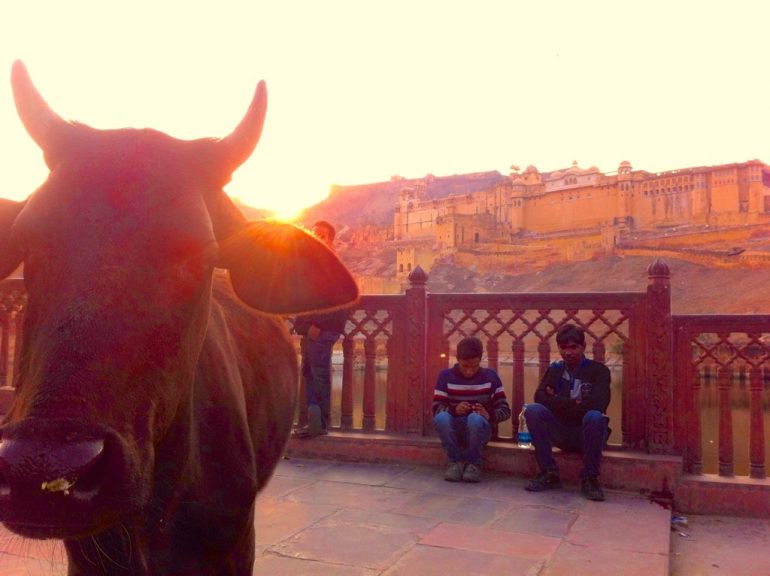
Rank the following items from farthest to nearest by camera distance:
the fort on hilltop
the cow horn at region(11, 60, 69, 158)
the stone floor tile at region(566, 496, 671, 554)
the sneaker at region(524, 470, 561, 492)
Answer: the fort on hilltop, the sneaker at region(524, 470, 561, 492), the stone floor tile at region(566, 496, 671, 554), the cow horn at region(11, 60, 69, 158)

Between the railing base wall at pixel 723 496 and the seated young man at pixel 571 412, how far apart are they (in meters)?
0.72

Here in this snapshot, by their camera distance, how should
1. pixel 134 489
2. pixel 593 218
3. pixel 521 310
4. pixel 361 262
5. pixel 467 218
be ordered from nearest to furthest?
pixel 134 489
pixel 521 310
pixel 593 218
pixel 467 218
pixel 361 262

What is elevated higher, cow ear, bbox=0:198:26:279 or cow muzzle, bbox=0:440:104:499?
cow ear, bbox=0:198:26:279

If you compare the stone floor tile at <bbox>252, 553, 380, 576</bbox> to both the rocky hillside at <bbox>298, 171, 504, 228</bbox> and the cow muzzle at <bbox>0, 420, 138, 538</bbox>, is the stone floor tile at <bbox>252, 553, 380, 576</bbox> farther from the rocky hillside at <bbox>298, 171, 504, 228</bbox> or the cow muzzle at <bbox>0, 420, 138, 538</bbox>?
the rocky hillside at <bbox>298, 171, 504, 228</bbox>

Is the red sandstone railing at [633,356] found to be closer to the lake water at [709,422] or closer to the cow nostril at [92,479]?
the lake water at [709,422]

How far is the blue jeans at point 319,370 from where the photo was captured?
6754 millimetres

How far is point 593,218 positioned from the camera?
79.0m

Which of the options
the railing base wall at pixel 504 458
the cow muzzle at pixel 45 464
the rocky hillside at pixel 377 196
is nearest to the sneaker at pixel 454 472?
the railing base wall at pixel 504 458

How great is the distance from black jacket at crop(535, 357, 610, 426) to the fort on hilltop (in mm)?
61921

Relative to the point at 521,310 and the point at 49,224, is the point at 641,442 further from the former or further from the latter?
the point at 49,224

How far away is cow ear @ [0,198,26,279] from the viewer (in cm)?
194

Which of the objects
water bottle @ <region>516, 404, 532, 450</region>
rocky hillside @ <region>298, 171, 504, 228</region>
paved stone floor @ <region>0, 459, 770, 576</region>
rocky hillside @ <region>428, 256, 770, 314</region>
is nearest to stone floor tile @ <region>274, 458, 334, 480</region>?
paved stone floor @ <region>0, 459, 770, 576</region>

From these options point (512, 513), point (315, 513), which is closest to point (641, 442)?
point (512, 513)

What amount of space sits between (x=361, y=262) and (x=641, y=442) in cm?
9363
